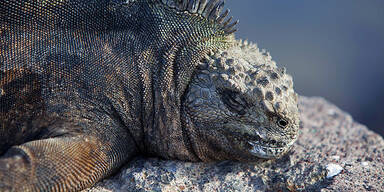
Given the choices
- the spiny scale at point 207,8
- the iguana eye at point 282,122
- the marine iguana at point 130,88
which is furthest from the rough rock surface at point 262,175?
the spiny scale at point 207,8

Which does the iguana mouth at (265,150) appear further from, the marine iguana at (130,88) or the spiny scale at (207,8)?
the spiny scale at (207,8)

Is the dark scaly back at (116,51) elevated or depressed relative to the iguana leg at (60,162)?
elevated

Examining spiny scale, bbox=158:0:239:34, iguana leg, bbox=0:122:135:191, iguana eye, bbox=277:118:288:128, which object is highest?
spiny scale, bbox=158:0:239:34

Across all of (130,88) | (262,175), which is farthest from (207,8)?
(262,175)

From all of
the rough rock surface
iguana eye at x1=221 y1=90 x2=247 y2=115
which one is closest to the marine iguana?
iguana eye at x1=221 y1=90 x2=247 y2=115

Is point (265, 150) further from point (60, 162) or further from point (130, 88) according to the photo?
point (60, 162)

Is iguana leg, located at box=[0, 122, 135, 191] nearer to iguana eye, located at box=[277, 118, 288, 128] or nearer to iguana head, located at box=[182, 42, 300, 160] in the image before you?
iguana head, located at box=[182, 42, 300, 160]
